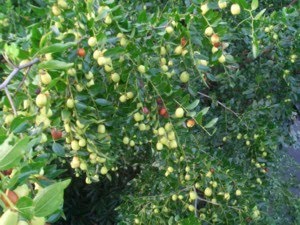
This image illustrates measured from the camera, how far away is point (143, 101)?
1458mm

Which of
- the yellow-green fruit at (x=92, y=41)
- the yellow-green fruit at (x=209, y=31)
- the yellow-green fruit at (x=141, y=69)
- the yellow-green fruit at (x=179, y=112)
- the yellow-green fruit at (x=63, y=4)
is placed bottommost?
the yellow-green fruit at (x=179, y=112)

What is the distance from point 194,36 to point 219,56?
4.2 inches

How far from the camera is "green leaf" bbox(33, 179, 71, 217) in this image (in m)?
0.59

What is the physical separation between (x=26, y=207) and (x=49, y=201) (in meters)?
0.03

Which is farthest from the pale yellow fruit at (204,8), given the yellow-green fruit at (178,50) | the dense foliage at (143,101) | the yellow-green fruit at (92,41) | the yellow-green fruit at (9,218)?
the yellow-green fruit at (9,218)

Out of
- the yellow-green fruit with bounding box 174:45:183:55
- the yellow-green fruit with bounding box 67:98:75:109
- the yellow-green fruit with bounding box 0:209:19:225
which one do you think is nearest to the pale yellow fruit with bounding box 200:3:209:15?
the yellow-green fruit with bounding box 174:45:183:55

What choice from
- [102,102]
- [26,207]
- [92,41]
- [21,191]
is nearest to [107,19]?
[92,41]

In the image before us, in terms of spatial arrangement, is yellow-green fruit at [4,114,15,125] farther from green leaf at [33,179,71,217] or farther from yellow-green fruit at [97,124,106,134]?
green leaf at [33,179,71,217]

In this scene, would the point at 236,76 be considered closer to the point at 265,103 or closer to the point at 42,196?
the point at 265,103

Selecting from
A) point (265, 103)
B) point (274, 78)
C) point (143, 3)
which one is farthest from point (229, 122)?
point (143, 3)

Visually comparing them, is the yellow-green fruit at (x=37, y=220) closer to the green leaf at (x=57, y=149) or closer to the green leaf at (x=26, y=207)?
the green leaf at (x=26, y=207)

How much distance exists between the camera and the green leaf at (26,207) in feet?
1.88

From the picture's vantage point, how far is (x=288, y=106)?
9.18 feet

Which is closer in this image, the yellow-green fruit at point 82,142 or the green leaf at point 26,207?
the green leaf at point 26,207
